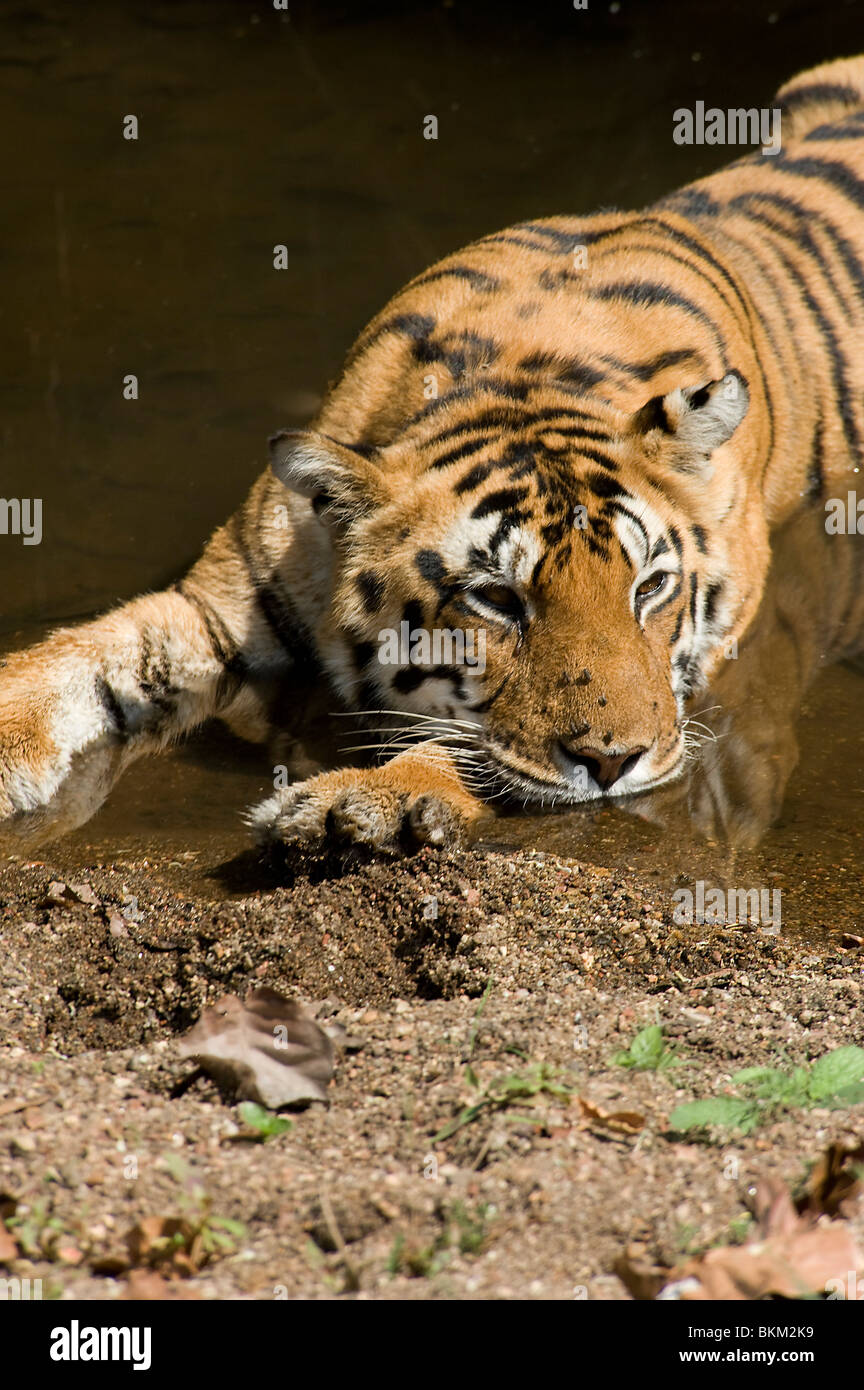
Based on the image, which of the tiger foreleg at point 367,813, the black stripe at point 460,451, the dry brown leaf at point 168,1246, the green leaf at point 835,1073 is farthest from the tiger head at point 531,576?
the dry brown leaf at point 168,1246

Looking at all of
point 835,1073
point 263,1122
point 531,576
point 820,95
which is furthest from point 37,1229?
point 820,95

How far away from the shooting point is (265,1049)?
2.27m

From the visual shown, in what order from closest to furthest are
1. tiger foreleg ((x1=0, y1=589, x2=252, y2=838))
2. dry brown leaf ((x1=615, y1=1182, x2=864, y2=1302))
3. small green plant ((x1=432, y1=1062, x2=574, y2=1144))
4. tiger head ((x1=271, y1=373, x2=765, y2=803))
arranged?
dry brown leaf ((x1=615, y1=1182, x2=864, y2=1302)) → small green plant ((x1=432, y1=1062, x2=574, y2=1144)) → tiger head ((x1=271, y1=373, x2=765, y2=803)) → tiger foreleg ((x1=0, y1=589, x2=252, y2=838))

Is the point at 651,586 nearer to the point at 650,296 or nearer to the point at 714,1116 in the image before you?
the point at 650,296

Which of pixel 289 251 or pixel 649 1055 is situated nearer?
pixel 649 1055

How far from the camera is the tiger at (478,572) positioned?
331 cm

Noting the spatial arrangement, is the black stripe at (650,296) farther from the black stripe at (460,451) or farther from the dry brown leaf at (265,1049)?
the dry brown leaf at (265,1049)

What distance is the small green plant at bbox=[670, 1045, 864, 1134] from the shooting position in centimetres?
207

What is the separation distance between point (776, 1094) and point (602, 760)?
1.21m

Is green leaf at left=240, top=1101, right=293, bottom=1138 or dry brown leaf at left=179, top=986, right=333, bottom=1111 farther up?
dry brown leaf at left=179, top=986, right=333, bottom=1111

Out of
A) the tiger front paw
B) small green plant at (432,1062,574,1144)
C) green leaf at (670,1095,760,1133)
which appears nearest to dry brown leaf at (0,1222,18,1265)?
small green plant at (432,1062,574,1144)

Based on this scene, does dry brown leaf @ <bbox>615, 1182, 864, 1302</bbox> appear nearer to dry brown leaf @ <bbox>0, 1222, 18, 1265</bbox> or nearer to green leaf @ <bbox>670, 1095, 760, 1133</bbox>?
green leaf @ <bbox>670, 1095, 760, 1133</bbox>

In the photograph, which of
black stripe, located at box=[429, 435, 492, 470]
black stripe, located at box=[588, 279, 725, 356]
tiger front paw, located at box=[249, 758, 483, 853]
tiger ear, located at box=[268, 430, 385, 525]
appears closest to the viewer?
tiger front paw, located at box=[249, 758, 483, 853]

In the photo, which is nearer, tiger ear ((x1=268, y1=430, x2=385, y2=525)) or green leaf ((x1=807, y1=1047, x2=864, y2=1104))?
green leaf ((x1=807, y1=1047, x2=864, y2=1104))
